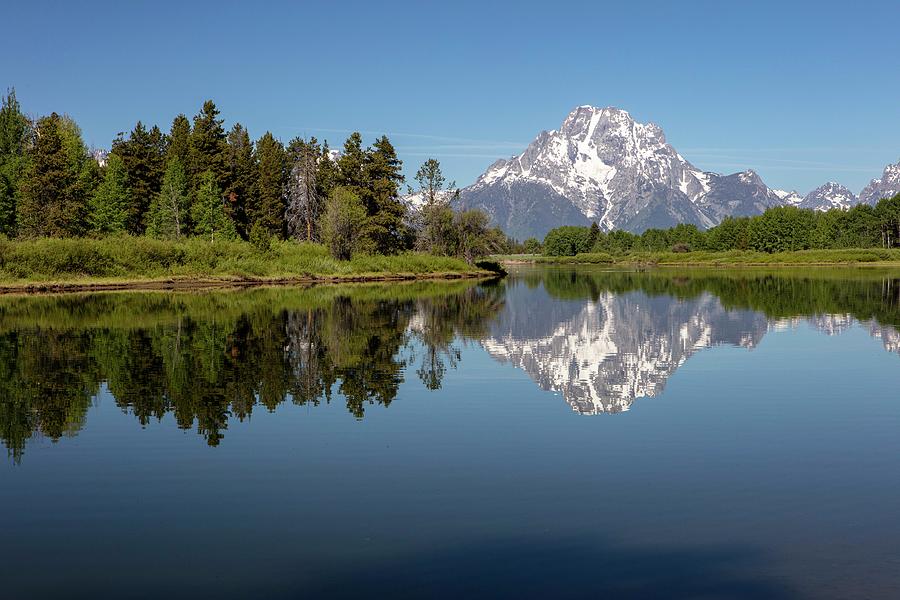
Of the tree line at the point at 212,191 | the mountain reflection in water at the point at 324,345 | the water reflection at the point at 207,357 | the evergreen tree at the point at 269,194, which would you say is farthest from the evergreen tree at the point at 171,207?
the water reflection at the point at 207,357

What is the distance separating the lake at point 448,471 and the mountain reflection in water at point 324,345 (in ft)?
0.68

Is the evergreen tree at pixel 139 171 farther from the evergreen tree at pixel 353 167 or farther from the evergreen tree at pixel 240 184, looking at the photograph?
the evergreen tree at pixel 353 167

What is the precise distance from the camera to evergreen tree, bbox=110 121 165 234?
345 ft

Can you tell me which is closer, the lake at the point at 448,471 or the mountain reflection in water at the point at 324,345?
the lake at the point at 448,471

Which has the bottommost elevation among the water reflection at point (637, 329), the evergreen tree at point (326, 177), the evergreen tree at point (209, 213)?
the water reflection at point (637, 329)

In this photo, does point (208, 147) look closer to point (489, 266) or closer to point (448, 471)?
point (489, 266)

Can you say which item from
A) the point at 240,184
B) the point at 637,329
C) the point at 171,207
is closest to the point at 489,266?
the point at 240,184

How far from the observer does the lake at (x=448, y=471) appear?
9523mm

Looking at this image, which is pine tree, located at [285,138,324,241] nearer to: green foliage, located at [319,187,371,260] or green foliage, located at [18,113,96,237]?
green foliage, located at [319,187,371,260]

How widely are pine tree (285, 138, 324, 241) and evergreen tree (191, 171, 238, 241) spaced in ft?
35.2

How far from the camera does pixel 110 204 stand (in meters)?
97.9

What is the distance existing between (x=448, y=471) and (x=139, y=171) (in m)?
103

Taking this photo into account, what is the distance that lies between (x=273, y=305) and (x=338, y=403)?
119 feet

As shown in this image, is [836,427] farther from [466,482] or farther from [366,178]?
[366,178]
